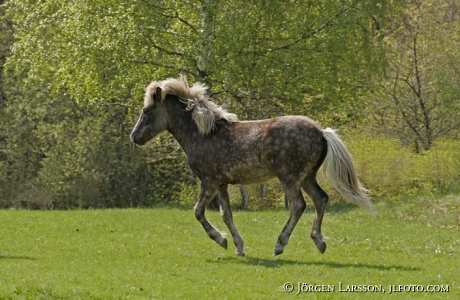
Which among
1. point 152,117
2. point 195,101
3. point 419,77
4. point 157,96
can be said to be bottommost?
point 152,117

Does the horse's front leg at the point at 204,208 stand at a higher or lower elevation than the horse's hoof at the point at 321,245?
higher

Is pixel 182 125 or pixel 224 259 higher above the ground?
pixel 182 125

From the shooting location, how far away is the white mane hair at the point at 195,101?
635 inches

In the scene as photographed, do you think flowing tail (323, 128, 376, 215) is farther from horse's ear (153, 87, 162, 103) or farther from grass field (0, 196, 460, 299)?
horse's ear (153, 87, 162, 103)

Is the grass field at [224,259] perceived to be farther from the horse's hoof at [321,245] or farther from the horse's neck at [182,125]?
the horse's neck at [182,125]

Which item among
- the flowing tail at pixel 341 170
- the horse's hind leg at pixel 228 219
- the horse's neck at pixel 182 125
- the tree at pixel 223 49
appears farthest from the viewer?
the tree at pixel 223 49

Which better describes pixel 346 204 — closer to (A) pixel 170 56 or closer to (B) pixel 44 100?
(A) pixel 170 56

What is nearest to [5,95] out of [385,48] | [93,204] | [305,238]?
[93,204]

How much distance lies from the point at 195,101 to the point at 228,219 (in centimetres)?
239

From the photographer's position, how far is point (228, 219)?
16219 millimetres

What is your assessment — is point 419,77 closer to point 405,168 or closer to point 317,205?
point 405,168

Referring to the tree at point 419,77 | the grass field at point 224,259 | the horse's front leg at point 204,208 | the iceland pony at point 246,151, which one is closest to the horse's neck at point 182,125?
the iceland pony at point 246,151

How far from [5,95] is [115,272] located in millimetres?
31594

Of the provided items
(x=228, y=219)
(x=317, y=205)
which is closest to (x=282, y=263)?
(x=317, y=205)
